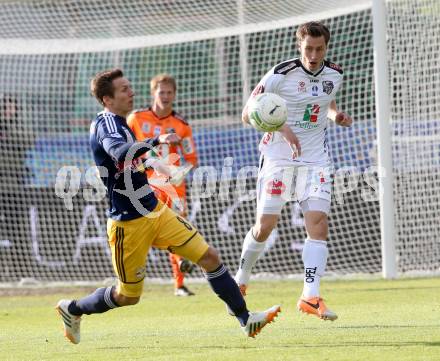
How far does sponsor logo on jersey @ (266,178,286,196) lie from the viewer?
8086 millimetres

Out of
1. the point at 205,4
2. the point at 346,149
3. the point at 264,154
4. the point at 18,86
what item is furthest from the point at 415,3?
the point at 18,86

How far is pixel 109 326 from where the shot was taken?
27.8ft

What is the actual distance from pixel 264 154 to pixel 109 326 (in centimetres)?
206

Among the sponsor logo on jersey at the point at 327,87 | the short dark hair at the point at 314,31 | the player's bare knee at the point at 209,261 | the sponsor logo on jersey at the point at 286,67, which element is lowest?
the player's bare knee at the point at 209,261

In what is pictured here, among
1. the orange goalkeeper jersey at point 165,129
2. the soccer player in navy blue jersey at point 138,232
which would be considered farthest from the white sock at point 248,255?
the orange goalkeeper jersey at point 165,129

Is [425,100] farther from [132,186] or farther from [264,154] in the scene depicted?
[132,186]

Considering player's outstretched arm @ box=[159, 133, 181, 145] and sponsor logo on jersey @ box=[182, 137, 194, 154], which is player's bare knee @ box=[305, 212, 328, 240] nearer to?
player's outstretched arm @ box=[159, 133, 181, 145]

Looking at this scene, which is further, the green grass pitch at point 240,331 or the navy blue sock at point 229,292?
the navy blue sock at point 229,292

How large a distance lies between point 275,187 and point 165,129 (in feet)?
10.1

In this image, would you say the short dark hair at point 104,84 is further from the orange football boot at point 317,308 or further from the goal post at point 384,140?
the goal post at point 384,140

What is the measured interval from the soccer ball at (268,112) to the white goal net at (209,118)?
4.79 m

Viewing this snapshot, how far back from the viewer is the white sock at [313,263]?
7.57m

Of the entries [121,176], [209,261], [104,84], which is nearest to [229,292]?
[209,261]

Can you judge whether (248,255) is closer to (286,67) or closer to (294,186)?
(294,186)
